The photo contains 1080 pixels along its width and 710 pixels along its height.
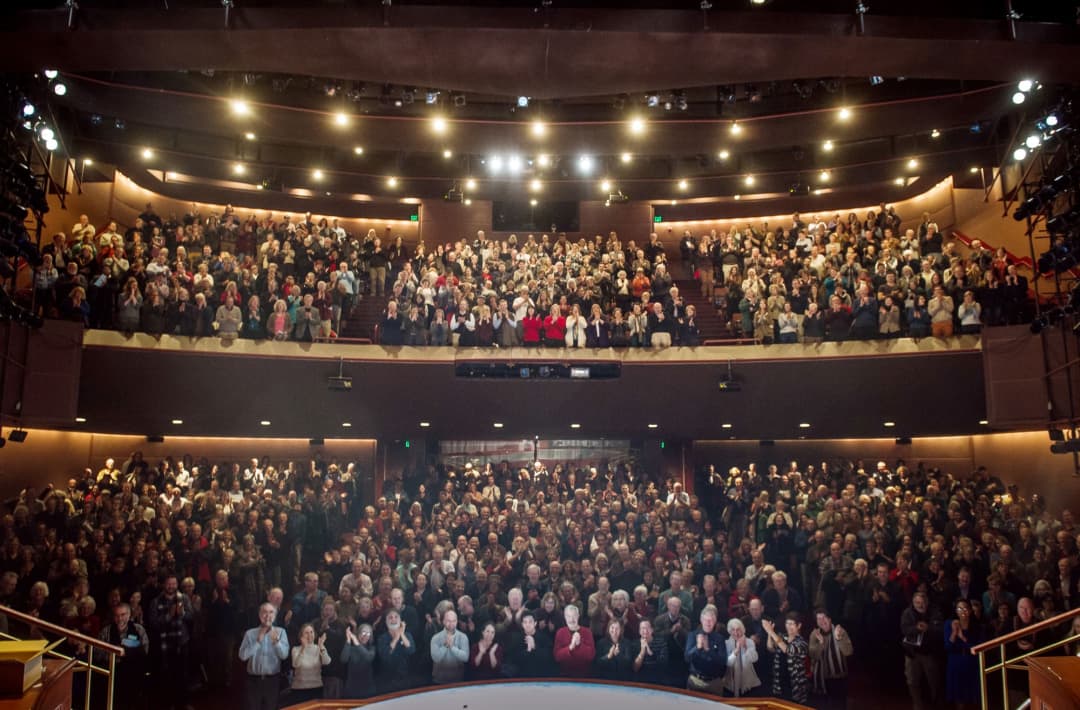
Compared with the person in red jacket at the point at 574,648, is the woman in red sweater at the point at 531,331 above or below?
above

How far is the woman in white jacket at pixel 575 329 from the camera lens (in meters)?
11.6

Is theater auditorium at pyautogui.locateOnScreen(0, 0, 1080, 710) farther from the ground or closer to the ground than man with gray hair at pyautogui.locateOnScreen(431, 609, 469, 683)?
farther from the ground

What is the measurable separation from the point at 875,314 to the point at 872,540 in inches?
130

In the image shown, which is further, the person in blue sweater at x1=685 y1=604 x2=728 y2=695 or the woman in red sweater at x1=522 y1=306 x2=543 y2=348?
the woman in red sweater at x1=522 y1=306 x2=543 y2=348

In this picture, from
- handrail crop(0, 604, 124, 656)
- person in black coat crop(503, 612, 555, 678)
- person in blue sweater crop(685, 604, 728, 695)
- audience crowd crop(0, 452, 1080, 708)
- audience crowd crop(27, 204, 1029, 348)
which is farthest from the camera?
audience crowd crop(27, 204, 1029, 348)

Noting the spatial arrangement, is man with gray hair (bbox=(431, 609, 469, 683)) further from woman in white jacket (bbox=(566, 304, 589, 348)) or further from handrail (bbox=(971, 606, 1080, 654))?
handrail (bbox=(971, 606, 1080, 654))

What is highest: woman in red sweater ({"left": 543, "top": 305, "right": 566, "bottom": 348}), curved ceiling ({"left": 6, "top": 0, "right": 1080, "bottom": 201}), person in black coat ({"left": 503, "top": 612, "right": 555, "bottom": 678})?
curved ceiling ({"left": 6, "top": 0, "right": 1080, "bottom": 201})

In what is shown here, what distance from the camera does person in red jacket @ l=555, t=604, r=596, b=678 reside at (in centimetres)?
811

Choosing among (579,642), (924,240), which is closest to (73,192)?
(579,642)

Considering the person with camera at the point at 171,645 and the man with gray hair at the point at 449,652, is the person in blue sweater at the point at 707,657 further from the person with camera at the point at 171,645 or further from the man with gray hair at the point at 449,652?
the person with camera at the point at 171,645

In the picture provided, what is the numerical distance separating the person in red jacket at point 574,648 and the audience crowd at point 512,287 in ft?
15.1

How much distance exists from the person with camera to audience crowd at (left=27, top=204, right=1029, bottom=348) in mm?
3921

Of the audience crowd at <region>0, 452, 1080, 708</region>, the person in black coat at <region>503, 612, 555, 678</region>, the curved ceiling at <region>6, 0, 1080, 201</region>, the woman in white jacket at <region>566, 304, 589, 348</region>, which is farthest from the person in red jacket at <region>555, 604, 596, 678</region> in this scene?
the curved ceiling at <region>6, 0, 1080, 201</region>

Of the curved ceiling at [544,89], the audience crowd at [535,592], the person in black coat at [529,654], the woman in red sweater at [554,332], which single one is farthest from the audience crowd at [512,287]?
the person in black coat at [529,654]
